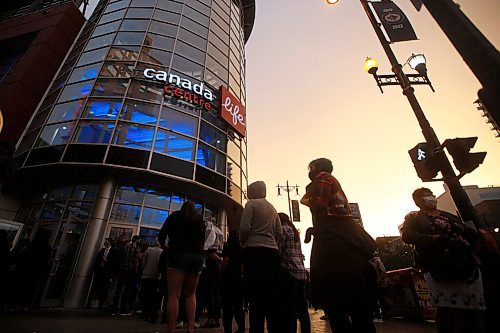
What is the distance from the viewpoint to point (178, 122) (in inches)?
459

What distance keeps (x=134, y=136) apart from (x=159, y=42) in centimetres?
647

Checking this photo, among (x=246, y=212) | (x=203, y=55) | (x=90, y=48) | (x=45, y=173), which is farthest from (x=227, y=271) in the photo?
(x=90, y=48)

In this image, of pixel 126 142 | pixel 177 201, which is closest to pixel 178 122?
pixel 126 142

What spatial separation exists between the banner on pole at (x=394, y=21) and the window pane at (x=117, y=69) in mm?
11141

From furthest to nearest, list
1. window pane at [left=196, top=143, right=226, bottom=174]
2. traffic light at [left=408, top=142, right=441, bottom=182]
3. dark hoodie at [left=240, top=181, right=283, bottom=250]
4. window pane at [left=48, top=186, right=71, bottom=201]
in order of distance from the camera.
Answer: window pane at [left=196, top=143, right=226, bottom=174], window pane at [left=48, top=186, right=71, bottom=201], traffic light at [left=408, top=142, right=441, bottom=182], dark hoodie at [left=240, top=181, right=283, bottom=250]

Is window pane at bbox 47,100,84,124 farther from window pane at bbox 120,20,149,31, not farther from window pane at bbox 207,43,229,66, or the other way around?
window pane at bbox 207,43,229,66

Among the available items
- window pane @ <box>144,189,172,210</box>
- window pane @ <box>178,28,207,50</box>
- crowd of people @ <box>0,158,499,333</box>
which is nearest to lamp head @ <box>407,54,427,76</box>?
crowd of people @ <box>0,158,499,333</box>

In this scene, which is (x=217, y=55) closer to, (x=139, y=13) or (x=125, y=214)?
(x=139, y=13)

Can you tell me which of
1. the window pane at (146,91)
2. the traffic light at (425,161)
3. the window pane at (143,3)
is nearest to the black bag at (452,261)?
the traffic light at (425,161)

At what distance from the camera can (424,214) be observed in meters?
2.55

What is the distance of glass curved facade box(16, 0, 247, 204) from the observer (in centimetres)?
1009

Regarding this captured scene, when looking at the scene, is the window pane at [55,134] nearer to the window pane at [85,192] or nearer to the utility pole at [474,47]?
the window pane at [85,192]

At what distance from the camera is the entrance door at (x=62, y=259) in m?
8.05

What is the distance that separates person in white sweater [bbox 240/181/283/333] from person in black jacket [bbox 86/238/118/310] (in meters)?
6.47
